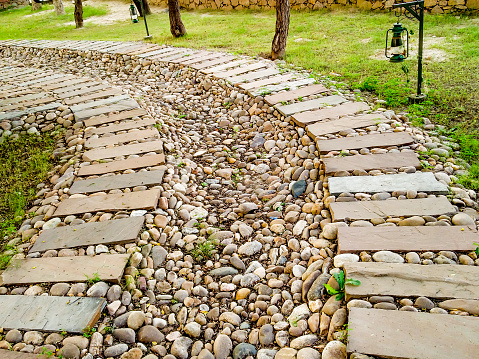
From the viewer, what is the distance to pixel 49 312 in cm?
212

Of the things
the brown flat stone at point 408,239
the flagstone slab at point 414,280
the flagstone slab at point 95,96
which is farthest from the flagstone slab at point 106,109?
the flagstone slab at point 414,280

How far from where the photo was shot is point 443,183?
2.75 meters

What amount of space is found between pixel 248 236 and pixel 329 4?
818 cm

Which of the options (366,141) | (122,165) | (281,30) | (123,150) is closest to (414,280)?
(366,141)

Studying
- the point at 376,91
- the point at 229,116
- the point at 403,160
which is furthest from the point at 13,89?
the point at 403,160

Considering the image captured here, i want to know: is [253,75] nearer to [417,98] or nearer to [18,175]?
[417,98]

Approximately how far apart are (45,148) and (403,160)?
3.37m

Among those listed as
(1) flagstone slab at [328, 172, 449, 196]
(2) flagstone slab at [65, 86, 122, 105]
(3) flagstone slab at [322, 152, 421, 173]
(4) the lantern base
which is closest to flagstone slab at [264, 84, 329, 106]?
(4) the lantern base

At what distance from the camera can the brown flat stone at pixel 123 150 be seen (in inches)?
142

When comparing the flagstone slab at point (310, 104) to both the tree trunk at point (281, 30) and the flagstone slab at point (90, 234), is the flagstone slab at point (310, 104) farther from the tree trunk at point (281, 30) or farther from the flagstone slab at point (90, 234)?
the flagstone slab at point (90, 234)

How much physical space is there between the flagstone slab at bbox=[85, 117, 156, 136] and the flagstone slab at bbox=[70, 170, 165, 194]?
864mm

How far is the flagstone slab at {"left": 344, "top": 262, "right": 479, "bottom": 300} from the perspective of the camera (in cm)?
194

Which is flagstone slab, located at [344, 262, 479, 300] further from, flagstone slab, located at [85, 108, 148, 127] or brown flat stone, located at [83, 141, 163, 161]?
flagstone slab, located at [85, 108, 148, 127]

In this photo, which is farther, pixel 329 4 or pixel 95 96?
pixel 329 4
